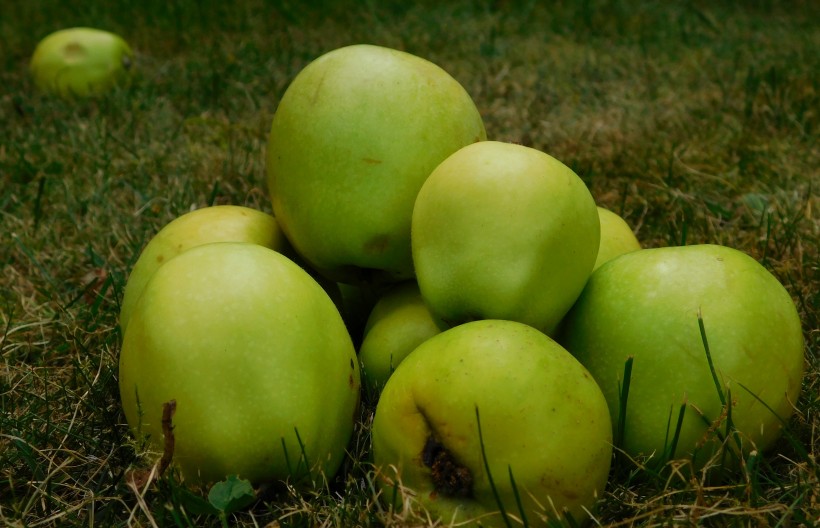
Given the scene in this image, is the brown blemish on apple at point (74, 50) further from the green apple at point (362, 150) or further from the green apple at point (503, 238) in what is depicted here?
the green apple at point (503, 238)

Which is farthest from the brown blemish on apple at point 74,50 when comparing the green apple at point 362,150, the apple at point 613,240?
the apple at point 613,240

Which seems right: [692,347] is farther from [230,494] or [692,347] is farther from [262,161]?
[262,161]

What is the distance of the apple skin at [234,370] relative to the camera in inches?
54.7

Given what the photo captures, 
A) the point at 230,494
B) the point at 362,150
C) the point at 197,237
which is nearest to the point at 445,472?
the point at 230,494

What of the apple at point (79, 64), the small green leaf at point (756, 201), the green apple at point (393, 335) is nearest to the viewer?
the green apple at point (393, 335)

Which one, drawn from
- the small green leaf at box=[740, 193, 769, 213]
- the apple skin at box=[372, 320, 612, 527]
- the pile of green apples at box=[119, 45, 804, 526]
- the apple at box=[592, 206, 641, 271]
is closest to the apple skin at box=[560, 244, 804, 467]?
the pile of green apples at box=[119, 45, 804, 526]

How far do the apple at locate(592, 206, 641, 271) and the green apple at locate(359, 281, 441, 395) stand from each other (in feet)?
1.31

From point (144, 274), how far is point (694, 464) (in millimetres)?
1177

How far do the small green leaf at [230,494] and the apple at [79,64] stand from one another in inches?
128

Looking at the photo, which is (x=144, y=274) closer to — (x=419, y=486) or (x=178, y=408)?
(x=178, y=408)

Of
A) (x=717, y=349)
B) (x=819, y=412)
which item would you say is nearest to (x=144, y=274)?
(x=717, y=349)

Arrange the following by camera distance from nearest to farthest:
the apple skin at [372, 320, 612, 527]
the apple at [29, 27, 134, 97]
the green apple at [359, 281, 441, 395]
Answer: the apple skin at [372, 320, 612, 527] → the green apple at [359, 281, 441, 395] → the apple at [29, 27, 134, 97]

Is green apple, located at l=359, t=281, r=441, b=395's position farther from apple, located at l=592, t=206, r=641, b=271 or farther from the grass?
apple, located at l=592, t=206, r=641, b=271

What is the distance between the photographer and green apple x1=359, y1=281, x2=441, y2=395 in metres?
1.68
